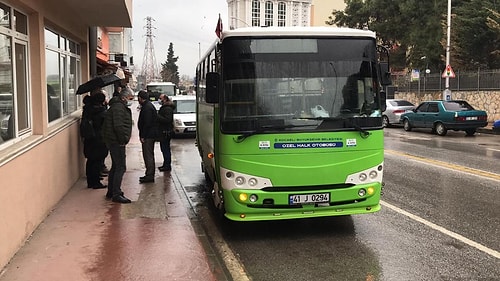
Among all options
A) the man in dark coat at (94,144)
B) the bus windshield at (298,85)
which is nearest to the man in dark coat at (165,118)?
the man in dark coat at (94,144)

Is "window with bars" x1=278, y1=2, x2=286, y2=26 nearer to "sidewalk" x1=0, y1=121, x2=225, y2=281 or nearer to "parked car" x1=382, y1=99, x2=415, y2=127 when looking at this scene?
"parked car" x1=382, y1=99, x2=415, y2=127

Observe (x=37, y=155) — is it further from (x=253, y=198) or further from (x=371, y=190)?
(x=371, y=190)

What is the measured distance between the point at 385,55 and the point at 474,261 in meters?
2.97

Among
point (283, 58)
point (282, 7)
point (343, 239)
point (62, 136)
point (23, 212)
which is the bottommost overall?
point (343, 239)

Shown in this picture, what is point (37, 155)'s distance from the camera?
6.67 m

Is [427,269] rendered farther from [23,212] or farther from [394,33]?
[394,33]

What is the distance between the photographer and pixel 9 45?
6.16m

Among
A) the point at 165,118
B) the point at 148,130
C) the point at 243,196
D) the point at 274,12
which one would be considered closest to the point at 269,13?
the point at 274,12

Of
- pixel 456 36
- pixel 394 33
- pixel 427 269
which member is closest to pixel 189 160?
pixel 427 269

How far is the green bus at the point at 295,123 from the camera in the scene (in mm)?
6273

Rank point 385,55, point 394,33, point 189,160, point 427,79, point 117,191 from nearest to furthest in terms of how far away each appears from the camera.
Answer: point 385,55 < point 117,191 < point 189,160 < point 427,79 < point 394,33

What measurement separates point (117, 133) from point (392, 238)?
15.2 feet

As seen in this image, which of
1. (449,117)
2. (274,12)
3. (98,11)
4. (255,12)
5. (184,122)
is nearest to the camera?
(98,11)

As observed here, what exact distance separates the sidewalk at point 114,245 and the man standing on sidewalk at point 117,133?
351mm
